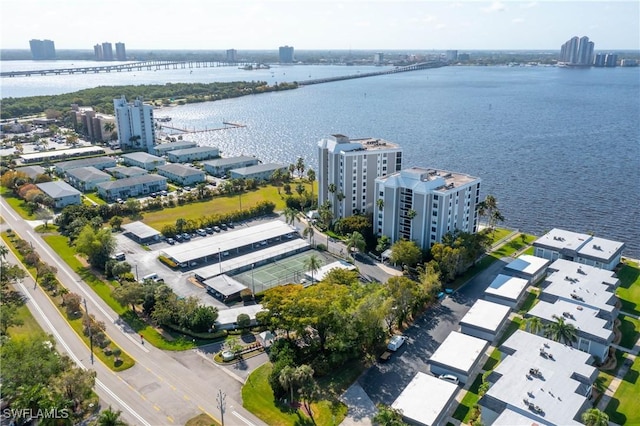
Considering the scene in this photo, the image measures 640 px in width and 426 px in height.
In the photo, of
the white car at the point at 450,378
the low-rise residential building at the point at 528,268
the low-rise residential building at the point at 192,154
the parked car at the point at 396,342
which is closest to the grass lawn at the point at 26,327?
the parked car at the point at 396,342

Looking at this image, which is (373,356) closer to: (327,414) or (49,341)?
(327,414)

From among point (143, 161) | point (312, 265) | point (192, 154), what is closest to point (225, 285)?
point (312, 265)

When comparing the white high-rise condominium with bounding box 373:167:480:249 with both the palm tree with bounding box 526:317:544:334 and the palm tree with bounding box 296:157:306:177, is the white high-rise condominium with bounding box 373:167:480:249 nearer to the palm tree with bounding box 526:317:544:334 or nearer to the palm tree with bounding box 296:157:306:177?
the palm tree with bounding box 526:317:544:334

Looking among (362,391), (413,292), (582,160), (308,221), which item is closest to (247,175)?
(308,221)

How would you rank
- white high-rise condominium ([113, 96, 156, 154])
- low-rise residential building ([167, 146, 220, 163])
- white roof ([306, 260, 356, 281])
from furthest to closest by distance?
white high-rise condominium ([113, 96, 156, 154]) < low-rise residential building ([167, 146, 220, 163]) < white roof ([306, 260, 356, 281])

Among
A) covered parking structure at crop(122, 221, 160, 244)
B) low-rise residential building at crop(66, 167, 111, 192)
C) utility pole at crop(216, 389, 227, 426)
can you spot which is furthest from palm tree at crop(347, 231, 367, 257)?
low-rise residential building at crop(66, 167, 111, 192)

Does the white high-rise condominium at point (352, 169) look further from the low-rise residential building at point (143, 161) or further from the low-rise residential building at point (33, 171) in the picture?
the low-rise residential building at point (33, 171)
